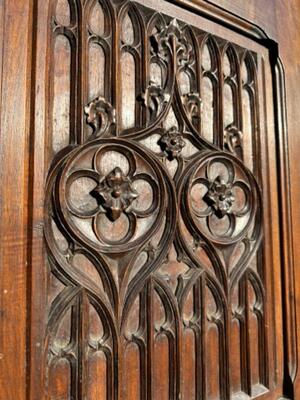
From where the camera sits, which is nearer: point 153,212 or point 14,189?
point 14,189

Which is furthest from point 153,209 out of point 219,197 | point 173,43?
Answer: point 173,43

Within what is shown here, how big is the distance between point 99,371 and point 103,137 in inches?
11.5

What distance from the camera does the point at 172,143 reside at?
65 cm

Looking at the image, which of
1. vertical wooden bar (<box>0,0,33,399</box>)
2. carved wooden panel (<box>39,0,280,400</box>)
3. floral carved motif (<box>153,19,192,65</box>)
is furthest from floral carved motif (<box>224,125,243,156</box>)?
vertical wooden bar (<box>0,0,33,399</box>)

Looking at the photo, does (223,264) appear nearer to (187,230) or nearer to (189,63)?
(187,230)

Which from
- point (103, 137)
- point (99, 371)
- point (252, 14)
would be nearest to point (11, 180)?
point (103, 137)

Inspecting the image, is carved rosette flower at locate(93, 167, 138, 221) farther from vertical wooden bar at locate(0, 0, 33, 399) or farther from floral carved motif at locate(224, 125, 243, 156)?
floral carved motif at locate(224, 125, 243, 156)

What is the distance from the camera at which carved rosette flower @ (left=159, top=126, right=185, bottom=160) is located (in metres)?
0.65

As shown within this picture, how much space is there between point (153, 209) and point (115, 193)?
2.7 inches

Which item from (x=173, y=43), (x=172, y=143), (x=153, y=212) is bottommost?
(x=153, y=212)

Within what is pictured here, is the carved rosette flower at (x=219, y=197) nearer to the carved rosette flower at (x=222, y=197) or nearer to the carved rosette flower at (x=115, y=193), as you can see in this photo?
the carved rosette flower at (x=222, y=197)

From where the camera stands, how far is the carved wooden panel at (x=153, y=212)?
551 millimetres

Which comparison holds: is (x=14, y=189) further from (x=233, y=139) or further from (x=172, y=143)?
(x=233, y=139)

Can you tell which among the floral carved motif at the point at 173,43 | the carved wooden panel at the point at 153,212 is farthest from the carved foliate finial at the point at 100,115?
the floral carved motif at the point at 173,43
